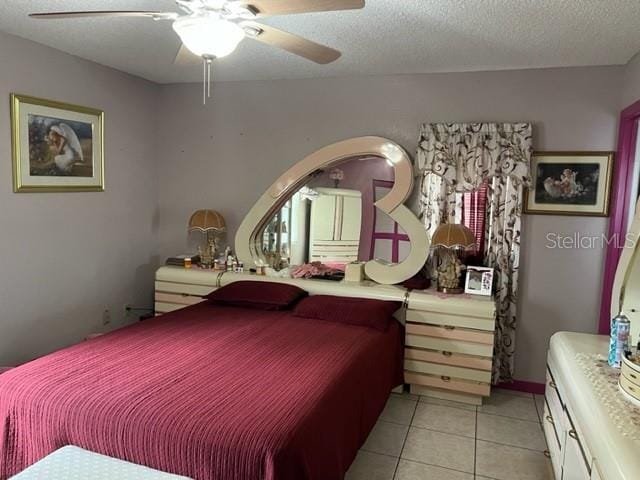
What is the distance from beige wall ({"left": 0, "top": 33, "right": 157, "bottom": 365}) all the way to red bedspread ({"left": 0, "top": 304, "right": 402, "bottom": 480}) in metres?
0.90

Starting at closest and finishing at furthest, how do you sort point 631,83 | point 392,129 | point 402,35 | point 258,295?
point 402,35 < point 631,83 < point 258,295 < point 392,129

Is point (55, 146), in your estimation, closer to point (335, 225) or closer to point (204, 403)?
point (335, 225)

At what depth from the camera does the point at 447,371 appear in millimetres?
3318

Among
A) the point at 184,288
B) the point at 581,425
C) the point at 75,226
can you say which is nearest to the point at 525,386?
the point at 581,425

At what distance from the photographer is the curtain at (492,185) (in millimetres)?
3369

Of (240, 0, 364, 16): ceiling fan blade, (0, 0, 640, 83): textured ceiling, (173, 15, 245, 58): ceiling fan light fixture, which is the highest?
(0, 0, 640, 83): textured ceiling

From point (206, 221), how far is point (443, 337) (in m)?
2.12

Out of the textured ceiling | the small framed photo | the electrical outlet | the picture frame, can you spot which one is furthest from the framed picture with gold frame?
the picture frame

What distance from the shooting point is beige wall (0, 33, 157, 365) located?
10.1ft

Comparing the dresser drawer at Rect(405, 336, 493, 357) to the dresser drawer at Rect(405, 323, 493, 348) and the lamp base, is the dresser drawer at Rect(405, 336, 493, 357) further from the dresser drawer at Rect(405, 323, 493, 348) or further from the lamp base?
the lamp base

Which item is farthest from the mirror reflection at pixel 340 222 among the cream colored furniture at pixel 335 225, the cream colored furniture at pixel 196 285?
the cream colored furniture at pixel 196 285

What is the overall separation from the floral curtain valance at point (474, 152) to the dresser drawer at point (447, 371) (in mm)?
1288

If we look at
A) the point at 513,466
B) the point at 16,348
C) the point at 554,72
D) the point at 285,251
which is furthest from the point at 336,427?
the point at 554,72

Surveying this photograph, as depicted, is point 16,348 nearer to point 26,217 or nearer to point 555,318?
point 26,217
